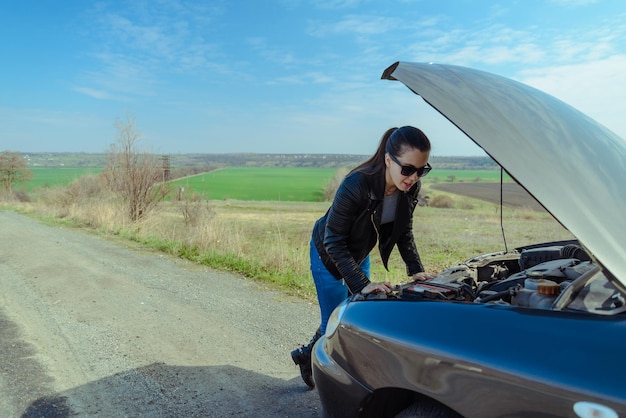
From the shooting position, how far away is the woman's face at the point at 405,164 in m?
2.75

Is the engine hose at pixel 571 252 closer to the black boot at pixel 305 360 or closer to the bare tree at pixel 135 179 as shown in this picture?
the black boot at pixel 305 360

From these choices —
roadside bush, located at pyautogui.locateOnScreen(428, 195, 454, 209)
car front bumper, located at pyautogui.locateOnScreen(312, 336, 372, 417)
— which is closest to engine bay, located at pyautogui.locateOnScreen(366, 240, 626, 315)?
car front bumper, located at pyautogui.locateOnScreen(312, 336, 372, 417)

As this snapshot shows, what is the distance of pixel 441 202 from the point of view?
51.3 meters

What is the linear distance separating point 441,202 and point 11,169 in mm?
40479

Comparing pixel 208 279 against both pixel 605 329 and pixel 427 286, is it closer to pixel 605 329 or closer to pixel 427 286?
pixel 427 286

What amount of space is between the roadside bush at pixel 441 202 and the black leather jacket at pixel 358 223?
4789 cm

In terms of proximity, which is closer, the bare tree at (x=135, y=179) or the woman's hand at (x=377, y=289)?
the woman's hand at (x=377, y=289)

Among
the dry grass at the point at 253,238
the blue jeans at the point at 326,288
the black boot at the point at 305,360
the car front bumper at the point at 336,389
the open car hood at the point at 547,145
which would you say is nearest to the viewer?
the open car hood at the point at 547,145

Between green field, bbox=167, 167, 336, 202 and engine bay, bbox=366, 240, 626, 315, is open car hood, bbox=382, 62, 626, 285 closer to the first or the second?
engine bay, bbox=366, 240, 626, 315

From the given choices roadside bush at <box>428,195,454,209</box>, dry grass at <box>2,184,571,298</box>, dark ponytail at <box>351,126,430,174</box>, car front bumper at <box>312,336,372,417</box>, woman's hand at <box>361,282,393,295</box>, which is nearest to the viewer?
car front bumper at <box>312,336,372,417</box>

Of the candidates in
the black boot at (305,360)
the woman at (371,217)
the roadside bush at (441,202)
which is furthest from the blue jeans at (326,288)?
the roadside bush at (441,202)

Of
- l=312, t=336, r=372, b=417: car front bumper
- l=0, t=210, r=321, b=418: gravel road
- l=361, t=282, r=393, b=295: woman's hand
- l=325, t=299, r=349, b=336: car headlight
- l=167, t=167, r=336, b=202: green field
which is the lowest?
l=167, t=167, r=336, b=202: green field

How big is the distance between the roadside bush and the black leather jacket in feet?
157

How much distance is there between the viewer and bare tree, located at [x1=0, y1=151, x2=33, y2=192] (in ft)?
139
